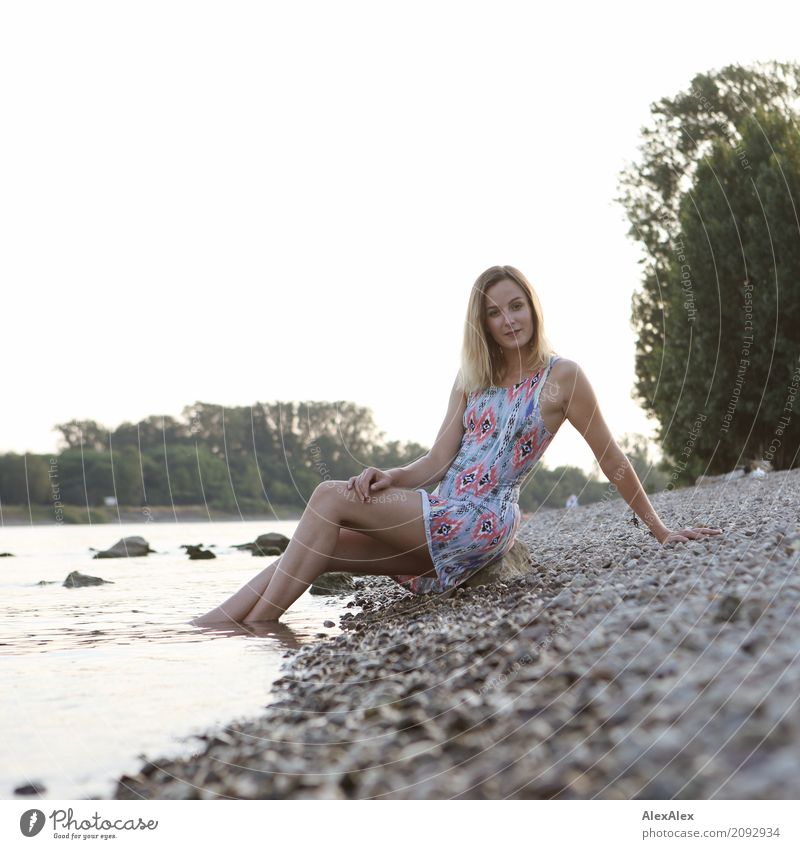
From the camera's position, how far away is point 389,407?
22.4 feet

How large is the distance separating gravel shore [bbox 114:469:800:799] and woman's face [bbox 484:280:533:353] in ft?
4.90

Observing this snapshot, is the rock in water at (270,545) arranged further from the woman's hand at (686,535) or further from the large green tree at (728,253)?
the woman's hand at (686,535)

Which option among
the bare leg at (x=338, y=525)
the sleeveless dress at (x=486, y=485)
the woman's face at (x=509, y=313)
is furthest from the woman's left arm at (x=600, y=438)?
the bare leg at (x=338, y=525)

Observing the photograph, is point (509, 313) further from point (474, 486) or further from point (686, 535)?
point (686, 535)

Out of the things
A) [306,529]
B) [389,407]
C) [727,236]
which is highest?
[727,236]

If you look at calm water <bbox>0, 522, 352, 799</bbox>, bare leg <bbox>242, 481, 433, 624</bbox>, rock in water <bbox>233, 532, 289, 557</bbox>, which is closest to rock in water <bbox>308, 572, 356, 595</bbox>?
calm water <bbox>0, 522, 352, 799</bbox>

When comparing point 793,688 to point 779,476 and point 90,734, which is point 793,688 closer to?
point 90,734

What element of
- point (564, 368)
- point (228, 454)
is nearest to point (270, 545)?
point (228, 454)

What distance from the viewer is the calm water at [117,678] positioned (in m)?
3.13

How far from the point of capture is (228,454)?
23.9 feet

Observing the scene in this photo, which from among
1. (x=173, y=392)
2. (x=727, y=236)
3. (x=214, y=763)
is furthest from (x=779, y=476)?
(x=214, y=763)

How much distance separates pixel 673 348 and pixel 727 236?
3.00 meters

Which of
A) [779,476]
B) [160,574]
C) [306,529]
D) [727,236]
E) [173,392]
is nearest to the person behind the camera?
[306,529]

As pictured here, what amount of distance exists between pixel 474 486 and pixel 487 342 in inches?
33.7
